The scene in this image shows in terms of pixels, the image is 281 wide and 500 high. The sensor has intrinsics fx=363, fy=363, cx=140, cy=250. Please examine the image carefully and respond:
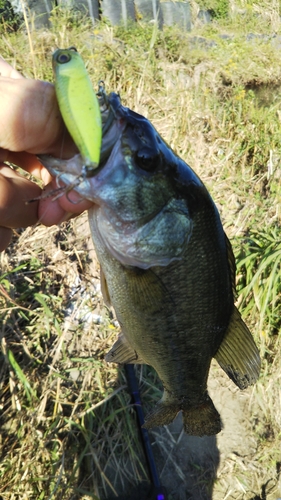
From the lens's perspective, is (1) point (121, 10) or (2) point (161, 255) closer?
(2) point (161, 255)

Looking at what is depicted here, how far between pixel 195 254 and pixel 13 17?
20.0 ft

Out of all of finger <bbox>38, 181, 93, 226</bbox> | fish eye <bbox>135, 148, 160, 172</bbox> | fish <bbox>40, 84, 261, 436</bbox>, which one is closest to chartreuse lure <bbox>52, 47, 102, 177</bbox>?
fish <bbox>40, 84, 261, 436</bbox>

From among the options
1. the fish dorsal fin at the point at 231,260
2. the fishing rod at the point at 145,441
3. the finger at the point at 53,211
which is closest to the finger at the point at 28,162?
the finger at the point at 53,211

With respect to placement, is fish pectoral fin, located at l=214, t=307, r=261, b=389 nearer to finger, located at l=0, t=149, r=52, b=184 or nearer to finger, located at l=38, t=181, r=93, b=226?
finger, located at l=38, t=181, r=93, b=226

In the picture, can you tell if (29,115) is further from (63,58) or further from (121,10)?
(121,10)

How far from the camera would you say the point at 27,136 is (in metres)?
1.34

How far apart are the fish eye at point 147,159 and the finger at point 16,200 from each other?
57cm

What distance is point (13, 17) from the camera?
5805mm

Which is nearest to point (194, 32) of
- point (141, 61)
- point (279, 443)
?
point (141, 61)

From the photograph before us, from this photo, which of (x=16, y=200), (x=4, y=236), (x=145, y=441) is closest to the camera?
(x=16, y=200)

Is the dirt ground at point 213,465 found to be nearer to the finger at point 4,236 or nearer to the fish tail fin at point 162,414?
the fish tail fin at point 162,414

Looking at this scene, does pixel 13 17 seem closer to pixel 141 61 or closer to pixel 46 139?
pixel 141 61

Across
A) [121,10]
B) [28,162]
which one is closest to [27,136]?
[28,162]

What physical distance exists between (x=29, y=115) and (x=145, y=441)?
2.76 metres
